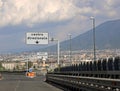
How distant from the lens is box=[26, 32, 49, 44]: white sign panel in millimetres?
59688

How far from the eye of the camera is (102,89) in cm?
1795

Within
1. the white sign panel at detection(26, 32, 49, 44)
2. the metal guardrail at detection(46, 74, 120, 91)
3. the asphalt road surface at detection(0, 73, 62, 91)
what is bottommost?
the asphalt road surface at detection(0, 73, 62, 91)

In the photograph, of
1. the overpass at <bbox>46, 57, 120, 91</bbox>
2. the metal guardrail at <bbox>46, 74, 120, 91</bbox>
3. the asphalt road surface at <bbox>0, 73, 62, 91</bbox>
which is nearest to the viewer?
the metal guardrail at <bbox>46, 74, 120, 91</bbox>

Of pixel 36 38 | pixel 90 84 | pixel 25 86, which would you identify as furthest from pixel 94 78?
pixel 36 38

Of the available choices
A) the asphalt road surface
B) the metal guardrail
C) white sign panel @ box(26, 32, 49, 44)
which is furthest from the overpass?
white sign panel @ box(26, 32, 49, 44)

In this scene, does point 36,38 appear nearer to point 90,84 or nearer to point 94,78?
point 90,84

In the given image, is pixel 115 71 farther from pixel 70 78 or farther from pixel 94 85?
pixel 94 85

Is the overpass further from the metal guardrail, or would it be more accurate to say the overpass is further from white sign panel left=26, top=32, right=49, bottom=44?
white sign panel left=26, top=32, right=49, bottom=44

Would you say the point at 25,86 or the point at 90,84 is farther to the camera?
the point at 25,86

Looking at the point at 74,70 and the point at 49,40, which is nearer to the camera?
the point at 74,70

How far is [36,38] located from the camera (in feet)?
197

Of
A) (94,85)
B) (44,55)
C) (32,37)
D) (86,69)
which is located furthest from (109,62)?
(44,55)

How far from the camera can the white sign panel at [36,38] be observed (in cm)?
5969

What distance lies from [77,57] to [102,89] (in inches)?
4562
